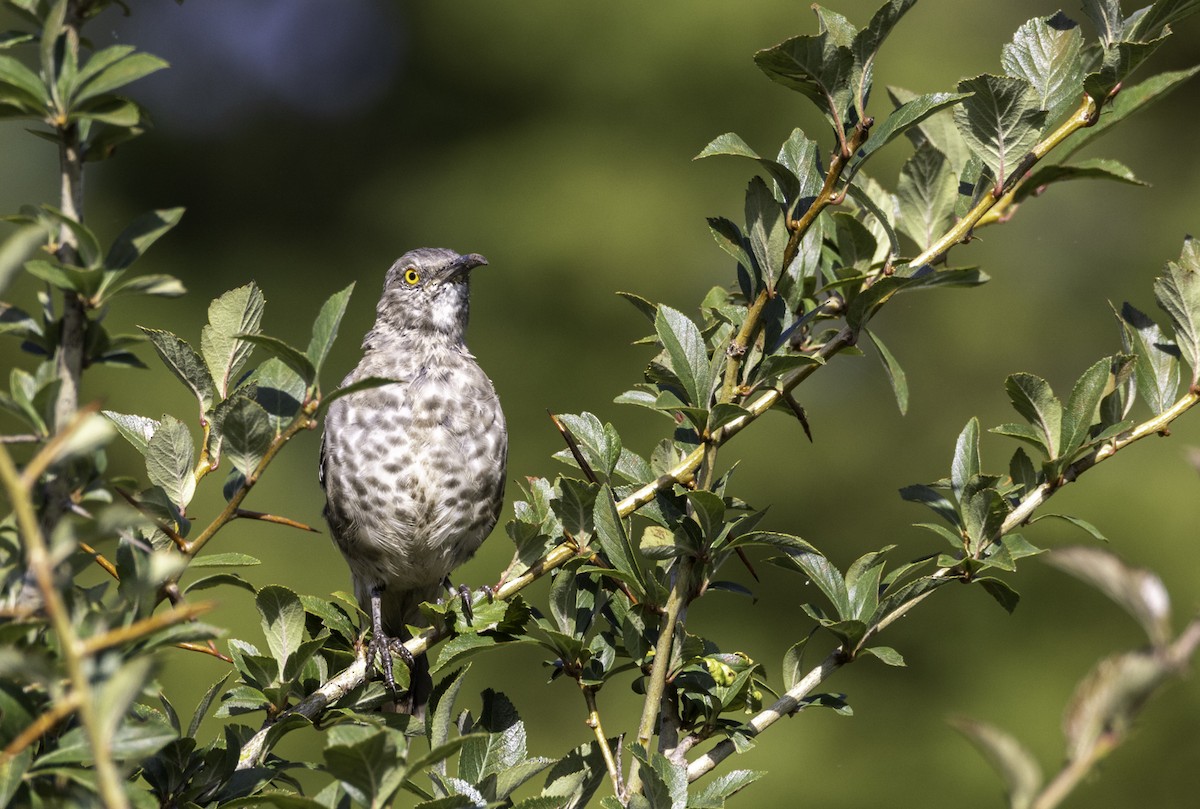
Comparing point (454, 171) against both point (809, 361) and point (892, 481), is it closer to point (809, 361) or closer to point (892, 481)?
point (892, 481)

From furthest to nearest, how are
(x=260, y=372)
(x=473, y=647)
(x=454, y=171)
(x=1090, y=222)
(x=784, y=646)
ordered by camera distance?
1. (x=454, y=171)
2. (x=1090, y=222)
3. (x=784, y=646)
4. (x=473, y=647)
5. (x=260, y=372)

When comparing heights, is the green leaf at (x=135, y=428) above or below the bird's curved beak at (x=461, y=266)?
above

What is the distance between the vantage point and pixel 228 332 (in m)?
2.15

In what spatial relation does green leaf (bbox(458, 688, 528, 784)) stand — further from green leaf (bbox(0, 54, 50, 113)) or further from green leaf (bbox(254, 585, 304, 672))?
green leaf (bbox(0, 54, 50, 113))

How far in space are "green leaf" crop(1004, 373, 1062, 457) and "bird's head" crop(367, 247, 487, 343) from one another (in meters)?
2.85

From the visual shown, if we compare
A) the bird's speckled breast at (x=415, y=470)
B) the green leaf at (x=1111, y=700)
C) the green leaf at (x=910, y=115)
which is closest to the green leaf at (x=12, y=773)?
the green leaf at (x=1111, y=700)

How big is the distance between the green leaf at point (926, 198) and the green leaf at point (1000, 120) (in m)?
0.35

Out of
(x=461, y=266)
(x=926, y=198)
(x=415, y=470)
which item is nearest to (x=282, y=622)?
(x=926, y=198)

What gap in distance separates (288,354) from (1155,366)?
5.09ft

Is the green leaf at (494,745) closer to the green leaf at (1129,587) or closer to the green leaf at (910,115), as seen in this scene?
the green leaf at (910,115)

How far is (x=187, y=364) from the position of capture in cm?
214

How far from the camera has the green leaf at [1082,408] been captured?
7.47ft

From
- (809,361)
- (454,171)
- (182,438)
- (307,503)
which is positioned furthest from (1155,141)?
(182,438)

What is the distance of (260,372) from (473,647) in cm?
65
